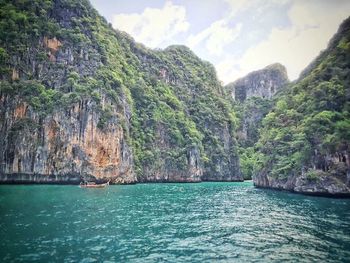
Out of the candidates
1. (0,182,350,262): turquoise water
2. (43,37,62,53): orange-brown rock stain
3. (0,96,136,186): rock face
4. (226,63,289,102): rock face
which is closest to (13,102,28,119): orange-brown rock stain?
(0,96,136,186): rock face

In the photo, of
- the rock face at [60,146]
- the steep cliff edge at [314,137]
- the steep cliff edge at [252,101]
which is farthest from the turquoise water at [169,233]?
the steep cliff edge at [252,101]

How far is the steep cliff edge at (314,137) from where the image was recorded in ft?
155

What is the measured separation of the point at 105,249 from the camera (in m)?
18.5

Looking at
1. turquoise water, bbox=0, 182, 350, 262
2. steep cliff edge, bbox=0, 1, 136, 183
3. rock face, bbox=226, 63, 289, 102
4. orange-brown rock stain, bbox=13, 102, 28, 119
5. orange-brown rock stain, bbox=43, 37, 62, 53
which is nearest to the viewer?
turquoise water, bbox=0, 182, 350, 262

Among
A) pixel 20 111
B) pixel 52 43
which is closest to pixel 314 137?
pixel 20 111

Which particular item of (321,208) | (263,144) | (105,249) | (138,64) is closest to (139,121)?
(138,64)

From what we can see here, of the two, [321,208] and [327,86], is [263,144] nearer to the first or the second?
[327,86]

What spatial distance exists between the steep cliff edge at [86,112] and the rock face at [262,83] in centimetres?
6632

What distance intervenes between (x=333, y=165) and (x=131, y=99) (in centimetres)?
6158

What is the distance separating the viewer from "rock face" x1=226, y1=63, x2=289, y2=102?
171 meters

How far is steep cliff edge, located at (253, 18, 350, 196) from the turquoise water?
12.9m

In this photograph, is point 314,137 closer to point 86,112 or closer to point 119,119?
point 119,119

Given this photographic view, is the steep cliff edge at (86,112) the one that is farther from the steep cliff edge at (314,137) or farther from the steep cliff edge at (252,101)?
the steep cliff edge at (314,137)

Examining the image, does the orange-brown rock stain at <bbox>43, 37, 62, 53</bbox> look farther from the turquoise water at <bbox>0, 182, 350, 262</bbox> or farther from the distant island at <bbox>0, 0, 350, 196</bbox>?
the turquoise water at <bbox>0, 182, 350, 262</bbox>
